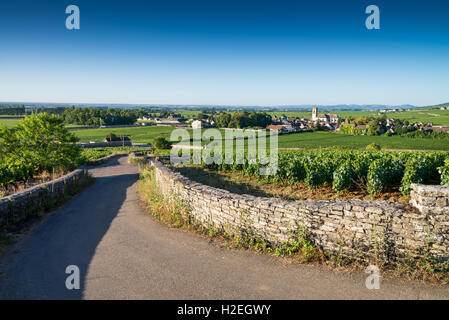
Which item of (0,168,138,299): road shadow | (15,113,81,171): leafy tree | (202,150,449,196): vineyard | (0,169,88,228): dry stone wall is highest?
(15,113,81,171): leafy tree

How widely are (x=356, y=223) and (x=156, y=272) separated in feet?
14.0

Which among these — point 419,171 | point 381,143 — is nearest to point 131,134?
point 381,143

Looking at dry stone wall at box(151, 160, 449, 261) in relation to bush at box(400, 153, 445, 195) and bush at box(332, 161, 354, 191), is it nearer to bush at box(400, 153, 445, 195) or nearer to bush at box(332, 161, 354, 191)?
bush at box(400, 153, 445, 195)

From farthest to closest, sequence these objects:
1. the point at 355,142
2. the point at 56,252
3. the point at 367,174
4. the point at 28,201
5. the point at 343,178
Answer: the point at 355,142 < the point at 367,174 < the point at 343,178 < the point at 28,201 < the point at 56,252

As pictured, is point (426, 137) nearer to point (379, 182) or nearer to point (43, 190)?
point (379, 182)

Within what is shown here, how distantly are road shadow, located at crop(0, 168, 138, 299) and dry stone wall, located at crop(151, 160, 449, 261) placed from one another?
3.70 meters

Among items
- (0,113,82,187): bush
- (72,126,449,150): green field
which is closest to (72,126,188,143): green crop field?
(72,126,449,150): green field

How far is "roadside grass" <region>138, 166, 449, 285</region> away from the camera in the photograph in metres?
4.67

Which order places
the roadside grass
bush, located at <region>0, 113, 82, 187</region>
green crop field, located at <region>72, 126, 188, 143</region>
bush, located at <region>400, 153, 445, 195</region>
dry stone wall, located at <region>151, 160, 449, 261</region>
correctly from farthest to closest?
green crop field, located at <region>72, 126, 188, 143</region>, bush, located at <region>0, 113, 82, 187</region>, bush, located at <region>400, 153, 445, 195</region>, dry stone wall, located at <region>151, 160, 449, 261</region>, the roadside grass

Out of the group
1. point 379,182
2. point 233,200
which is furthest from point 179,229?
point 379,182

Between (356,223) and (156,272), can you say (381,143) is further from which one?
(156,272)

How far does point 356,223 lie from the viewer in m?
5.24
